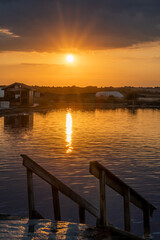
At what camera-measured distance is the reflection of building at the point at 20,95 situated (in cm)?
7338

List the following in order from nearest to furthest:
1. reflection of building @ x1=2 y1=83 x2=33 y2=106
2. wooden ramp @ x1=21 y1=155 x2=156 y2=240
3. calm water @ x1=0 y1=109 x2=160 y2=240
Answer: wooden ramp @ x1=21 y1=155 x2=156 y2=240 < calm water @ x1=0 y1=109 x2=160 y2=240 < reflection of building @ x1=2 y1=83 x2=33 y2=106

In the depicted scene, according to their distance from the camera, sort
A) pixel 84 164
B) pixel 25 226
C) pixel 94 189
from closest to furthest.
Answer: pixel 25 226, pixel 94 189, pixel 84 164

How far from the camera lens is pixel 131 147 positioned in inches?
1025

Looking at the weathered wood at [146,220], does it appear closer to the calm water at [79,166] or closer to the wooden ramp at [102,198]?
the wooden ramp at [102,198]

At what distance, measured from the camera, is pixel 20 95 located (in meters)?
72.8

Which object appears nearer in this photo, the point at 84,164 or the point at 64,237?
the point at 64,237

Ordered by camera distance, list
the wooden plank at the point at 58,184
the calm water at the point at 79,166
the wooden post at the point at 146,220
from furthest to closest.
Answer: the calm water at the point at 79,166
the wooden post at the point at 146,220
the wooden plank at the point at 58,184

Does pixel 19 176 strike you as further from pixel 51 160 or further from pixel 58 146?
pixel 58 146

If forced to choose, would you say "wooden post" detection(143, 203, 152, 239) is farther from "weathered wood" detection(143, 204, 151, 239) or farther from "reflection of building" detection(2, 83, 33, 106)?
"reflection of building" detection(2, 83, 33, 106)

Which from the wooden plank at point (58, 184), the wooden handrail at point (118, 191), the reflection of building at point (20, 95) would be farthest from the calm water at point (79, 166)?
the reflection of building at point (20, 95)

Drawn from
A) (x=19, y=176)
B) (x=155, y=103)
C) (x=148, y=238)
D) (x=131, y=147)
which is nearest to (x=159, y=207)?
(x=148, y=238)

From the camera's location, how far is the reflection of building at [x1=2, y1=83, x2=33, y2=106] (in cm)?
7338

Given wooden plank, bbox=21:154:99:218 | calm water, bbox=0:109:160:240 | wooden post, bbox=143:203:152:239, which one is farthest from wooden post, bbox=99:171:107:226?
calm water, bbox=0:109:160:240

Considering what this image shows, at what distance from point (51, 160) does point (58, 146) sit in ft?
19.4
